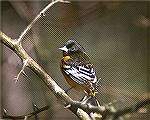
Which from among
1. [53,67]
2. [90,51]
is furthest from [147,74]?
[53,67]

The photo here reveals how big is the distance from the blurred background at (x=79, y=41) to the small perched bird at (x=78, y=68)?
572 mm

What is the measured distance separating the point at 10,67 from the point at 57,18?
0.54m

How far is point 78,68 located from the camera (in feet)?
4.34

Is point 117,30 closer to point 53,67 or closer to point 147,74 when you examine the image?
point 147,74

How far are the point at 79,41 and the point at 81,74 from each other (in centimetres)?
152

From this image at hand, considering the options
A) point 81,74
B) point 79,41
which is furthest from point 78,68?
point 79,41

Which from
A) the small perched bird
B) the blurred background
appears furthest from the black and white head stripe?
the blurred background

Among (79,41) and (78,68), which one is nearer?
(78,68)

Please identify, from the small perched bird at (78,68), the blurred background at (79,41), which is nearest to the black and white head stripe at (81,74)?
the small perched bird at (78,68)

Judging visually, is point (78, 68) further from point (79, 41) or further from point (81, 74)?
point (79, 41)

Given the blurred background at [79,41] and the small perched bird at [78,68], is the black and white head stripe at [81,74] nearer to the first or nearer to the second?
the small perched bird at [78,68]

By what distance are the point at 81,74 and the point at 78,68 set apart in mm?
20

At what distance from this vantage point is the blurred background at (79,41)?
93.3 inches

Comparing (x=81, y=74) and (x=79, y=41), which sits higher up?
(x=81, y=74)
